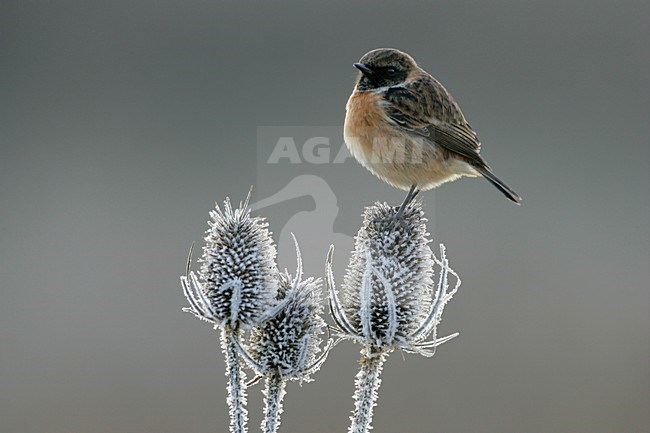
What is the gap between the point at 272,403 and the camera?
310 centimetres

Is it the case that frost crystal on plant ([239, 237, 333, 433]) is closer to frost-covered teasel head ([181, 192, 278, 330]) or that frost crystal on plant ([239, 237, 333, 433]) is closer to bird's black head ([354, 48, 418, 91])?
frost-covered teasel head ([181, 192, 278, 330])

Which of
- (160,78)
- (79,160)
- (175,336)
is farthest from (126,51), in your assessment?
(175,336)

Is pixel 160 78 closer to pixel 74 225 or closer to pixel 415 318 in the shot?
pixel 74 225

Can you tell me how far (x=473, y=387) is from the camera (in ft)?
28.2

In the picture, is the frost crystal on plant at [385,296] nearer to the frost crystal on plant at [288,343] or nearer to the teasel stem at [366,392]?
the teasel stem at [366,392]

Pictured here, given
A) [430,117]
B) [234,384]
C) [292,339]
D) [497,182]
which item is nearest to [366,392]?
[292,339]

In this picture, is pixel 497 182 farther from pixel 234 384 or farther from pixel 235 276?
pixel 234 384

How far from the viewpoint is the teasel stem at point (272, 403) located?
2965mm

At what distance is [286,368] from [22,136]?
36.2ft

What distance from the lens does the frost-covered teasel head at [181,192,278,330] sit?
3.10 m

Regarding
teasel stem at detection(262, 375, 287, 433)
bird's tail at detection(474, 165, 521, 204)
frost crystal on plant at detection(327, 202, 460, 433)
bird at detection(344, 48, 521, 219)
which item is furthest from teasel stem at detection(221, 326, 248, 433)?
bird's tail at detection(474, 165, 521, 204)

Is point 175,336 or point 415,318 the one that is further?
point 175,336

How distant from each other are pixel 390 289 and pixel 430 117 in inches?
83.0

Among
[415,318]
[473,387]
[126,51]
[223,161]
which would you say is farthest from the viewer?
[126,51]
